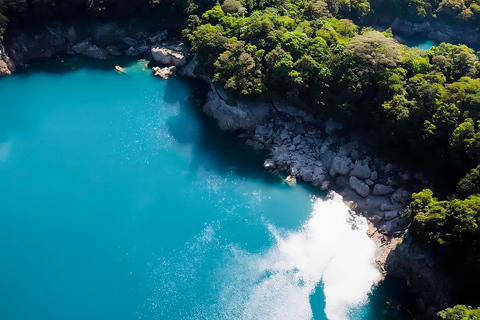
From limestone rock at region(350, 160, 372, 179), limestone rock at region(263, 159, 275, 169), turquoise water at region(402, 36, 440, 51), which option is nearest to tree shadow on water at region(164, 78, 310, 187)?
limestone rock at region(263, 159, 275, 169)

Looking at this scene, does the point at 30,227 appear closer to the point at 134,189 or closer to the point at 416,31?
the point at 134,189

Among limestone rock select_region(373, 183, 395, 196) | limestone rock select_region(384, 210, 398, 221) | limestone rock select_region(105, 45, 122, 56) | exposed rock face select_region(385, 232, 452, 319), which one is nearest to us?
exposed rock face select_region(385, 232, 452, 319)

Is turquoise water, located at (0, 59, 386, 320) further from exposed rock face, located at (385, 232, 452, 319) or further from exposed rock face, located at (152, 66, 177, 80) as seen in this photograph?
exposed rock face, located at (152, 66, 177, 80)

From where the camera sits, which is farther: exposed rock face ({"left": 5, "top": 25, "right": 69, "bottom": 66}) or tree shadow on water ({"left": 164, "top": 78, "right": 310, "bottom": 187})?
exposed rock face ({"left": 5, "top": 25, "right": 69, "bottom": 66})

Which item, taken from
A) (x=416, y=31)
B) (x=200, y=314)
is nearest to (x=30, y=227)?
(x=200, y=314)

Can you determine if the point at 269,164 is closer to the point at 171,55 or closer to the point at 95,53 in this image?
the point at 171,55

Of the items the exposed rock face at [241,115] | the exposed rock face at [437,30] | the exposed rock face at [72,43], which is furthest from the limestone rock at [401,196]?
the exposed rock face at [437,30]

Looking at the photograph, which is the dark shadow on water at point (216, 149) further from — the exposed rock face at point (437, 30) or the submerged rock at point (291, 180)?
the exposed rock face at point (437, 30)
